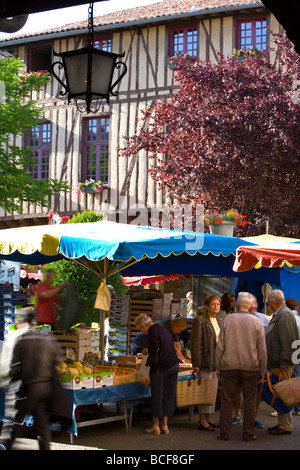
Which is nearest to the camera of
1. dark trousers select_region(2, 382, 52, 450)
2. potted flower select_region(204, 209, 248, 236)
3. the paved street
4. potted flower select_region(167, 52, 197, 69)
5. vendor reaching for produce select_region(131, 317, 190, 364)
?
dark trousers select_region(2, 382, 52, 450)

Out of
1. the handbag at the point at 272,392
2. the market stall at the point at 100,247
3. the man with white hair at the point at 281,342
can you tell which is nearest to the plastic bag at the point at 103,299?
the market stall at the point at 100,247

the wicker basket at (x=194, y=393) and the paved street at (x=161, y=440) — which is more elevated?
the wicker basket at (x=194, y=393)

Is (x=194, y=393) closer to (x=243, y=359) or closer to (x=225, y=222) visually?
(x=243, y=359)

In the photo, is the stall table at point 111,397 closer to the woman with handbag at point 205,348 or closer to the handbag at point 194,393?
the handbag at point 194,393

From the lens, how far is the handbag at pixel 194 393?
8.27 m

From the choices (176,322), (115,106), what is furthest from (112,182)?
(176,322)

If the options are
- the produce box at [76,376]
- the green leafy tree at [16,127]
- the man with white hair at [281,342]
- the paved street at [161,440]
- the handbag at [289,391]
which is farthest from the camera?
the green leafy tree at [16,127]

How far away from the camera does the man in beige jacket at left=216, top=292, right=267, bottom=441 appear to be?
7402 mm

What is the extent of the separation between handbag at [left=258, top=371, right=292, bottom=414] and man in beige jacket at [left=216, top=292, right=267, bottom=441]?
0.47 m

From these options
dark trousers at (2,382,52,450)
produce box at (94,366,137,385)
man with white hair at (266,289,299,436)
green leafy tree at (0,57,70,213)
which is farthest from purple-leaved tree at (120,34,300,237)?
dark trousers at (2,382,52,450)

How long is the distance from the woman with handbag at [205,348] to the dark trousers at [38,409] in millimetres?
2905

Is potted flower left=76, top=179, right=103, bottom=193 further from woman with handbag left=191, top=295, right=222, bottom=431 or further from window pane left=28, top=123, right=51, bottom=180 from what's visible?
woman with handbag left=191, top=295, right=222, bottom=431
